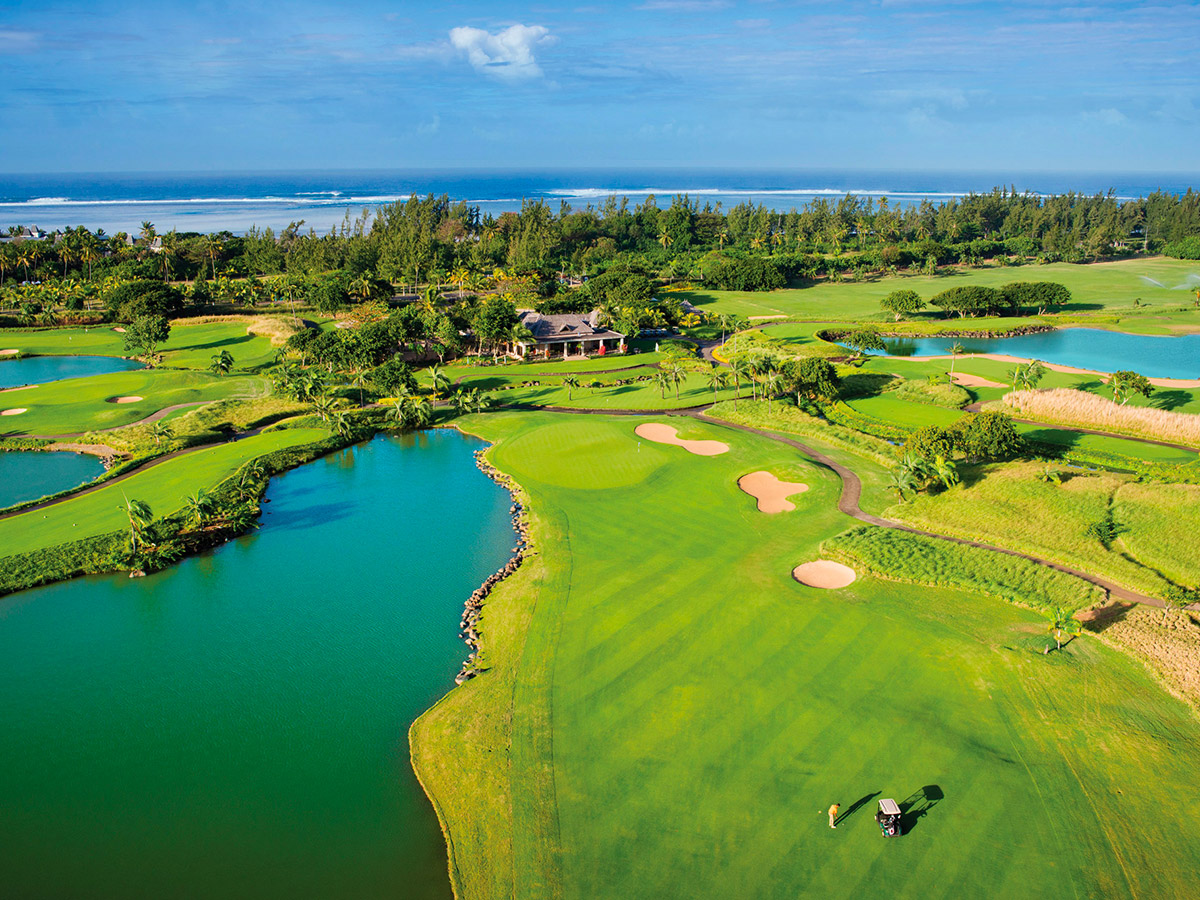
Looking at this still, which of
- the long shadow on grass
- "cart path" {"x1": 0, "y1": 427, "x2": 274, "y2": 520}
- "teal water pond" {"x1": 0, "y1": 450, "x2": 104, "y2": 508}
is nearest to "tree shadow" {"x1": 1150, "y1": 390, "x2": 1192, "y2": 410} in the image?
the long shadow on grass

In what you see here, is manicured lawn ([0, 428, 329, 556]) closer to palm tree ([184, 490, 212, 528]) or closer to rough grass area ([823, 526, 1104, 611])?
palm tree ([184, 490, 212, 528])

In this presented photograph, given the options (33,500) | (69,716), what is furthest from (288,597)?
(33,500)

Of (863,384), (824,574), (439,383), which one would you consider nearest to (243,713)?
(824,574)

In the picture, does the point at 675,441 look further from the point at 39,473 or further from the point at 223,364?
the point at 223,364

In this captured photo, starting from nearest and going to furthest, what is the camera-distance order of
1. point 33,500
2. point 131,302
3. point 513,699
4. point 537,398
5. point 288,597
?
point 513,699 < point 288,597 < point 33,500 < point 537,398 < point 131,302

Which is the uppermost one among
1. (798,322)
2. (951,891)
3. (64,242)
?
(64,242)

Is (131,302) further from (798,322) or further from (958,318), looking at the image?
(958,318)
